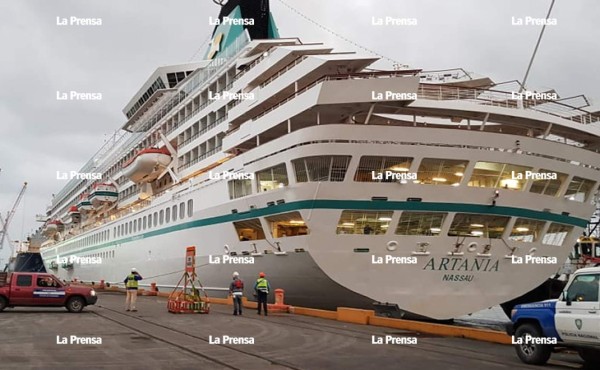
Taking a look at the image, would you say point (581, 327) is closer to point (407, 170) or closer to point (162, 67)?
point (407, 170)

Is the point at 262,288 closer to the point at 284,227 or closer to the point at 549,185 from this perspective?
the point at 284,227

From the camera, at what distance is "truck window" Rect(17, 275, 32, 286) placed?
63.6 ft

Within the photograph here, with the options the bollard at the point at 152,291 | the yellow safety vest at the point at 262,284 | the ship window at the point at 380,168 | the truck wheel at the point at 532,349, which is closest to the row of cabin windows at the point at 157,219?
the bollard at the point at 152,291

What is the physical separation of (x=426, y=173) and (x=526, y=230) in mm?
4603

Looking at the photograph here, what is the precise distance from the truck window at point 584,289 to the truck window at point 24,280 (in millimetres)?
17506

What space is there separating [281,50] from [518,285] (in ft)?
41.9

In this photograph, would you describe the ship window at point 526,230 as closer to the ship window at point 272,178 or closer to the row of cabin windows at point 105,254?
the ship window at point 272,178

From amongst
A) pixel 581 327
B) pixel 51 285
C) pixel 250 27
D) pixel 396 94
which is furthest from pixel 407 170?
pixel 250 27

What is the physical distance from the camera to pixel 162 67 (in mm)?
40438

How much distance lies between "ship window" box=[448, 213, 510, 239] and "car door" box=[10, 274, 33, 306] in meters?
14.9

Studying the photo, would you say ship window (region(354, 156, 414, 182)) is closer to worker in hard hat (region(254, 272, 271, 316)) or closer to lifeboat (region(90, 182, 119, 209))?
worker in hard hat (region(254, 272, 271, 316))

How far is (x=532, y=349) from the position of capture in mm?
9961

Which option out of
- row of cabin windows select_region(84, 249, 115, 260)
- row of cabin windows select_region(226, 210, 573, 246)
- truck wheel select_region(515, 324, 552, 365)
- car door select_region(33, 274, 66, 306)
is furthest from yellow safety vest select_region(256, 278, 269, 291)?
row of cabin windows select_region(84, 249, 115, 260)

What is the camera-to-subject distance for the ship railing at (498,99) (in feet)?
62.7
